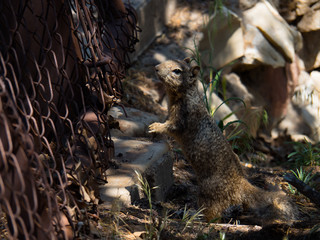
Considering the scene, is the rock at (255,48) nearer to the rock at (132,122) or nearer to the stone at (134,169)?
the rock at (132,122)

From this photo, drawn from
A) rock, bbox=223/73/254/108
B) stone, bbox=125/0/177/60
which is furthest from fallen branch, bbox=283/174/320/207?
rock, bbox=223/73/254/108

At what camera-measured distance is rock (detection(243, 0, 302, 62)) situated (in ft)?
27.1

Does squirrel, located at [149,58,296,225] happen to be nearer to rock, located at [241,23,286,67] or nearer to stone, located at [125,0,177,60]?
stone, located at [125,0,177,60]

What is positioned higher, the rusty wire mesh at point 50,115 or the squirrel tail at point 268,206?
the rusty wire mesh at point 50,115

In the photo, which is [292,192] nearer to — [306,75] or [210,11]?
[210,11]

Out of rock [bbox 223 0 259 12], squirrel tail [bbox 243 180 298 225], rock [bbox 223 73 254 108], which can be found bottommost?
squirrel tail [bbox 243 180 298 225]

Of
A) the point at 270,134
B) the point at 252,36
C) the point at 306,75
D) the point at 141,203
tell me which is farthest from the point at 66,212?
the point at 306,75

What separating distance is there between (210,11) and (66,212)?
5.65 metres

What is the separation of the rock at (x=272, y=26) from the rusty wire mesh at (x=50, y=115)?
495cm

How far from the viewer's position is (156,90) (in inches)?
250

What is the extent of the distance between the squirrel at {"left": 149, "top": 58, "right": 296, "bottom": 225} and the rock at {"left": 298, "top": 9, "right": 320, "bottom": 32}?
5893 millimetres

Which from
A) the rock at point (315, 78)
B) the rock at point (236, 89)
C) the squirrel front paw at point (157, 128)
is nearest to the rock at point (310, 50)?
the rock at point (315, 78)

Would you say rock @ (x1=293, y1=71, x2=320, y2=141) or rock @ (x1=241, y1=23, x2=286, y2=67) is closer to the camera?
rock @ (x1=241, y1=23, x2=286, y2=67)

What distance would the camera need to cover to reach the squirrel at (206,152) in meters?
4.03
